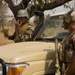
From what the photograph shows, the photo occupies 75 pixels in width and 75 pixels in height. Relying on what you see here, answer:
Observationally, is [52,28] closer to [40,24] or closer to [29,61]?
[40,24]

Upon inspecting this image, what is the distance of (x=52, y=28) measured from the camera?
14.9 ft

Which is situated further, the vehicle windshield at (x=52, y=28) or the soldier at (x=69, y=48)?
the vehicle windshield at (x=52, y=28)

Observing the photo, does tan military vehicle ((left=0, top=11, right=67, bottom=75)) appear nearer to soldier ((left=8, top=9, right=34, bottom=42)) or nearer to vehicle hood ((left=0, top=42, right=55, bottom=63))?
vehicle hood ((left=0, top=42, right=55, bottom=63))

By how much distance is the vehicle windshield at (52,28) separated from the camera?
4.40m

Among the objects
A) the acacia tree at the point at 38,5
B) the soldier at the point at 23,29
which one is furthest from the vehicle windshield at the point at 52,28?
the acacia tree at the point at 38,5

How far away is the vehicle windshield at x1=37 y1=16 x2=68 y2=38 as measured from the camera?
4398 millimetres

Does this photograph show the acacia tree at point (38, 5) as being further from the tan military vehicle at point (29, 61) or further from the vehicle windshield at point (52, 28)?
the tan military vehicle at point (29, 61)

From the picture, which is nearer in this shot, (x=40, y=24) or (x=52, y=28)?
(x=52, y=28)

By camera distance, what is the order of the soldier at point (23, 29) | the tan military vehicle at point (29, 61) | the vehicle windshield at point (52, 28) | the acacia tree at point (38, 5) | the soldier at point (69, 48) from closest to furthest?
the soldier at point (69, 48) → the tan military vehicle at point (29, 61) → the vehicle windshield at point (52, 28) → the soldier at point (23, 29) → the acacia tree at point (38, 5)

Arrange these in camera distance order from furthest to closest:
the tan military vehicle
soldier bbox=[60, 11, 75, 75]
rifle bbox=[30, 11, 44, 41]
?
rifle bbox=[30, 11, 44, 41]
the tan military vehicle
soldier bbox=[60, 11, 75, 75]

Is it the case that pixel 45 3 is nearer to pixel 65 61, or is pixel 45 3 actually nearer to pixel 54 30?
pixel 54 30

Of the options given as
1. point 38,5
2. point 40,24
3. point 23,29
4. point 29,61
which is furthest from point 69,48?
point 38,5

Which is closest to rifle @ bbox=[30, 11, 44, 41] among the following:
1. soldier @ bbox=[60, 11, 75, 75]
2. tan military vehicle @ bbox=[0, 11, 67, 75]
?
tan military vehicle @ bbox=[0, 11, 67, 75]

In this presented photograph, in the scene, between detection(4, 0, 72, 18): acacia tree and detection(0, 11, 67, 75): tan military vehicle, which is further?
detection(4, 0, 72, 18): acacia tree
